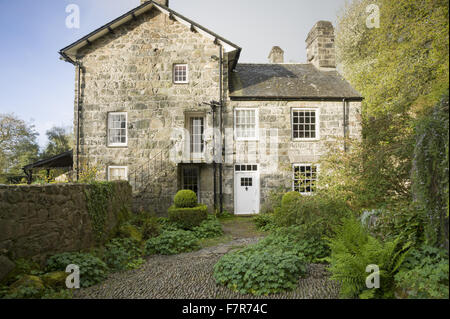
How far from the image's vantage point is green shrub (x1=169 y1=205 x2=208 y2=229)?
1002 centimetres

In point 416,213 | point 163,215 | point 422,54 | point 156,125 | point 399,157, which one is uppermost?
point 422,54

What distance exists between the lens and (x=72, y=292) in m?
4.60

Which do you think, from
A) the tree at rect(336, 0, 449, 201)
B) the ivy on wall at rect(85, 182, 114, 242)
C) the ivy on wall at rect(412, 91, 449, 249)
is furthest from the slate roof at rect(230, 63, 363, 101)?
the ivy on wall at rect(412, 91, 449, 249)

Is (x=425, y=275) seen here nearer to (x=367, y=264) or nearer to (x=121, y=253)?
(x=367, y=264)

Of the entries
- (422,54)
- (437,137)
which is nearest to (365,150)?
(437,137)

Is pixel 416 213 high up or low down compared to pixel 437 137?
down

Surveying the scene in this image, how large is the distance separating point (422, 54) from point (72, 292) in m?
15.0

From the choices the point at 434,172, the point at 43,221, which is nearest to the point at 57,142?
the point at 43,221

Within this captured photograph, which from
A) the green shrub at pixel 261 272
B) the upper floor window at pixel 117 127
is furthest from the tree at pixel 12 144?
the green shrub at pixel 261 272

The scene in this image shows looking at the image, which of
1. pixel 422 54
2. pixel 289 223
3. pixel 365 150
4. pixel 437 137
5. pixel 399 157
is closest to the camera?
pixel 437 137

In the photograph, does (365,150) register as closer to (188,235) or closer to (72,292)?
(188,235)

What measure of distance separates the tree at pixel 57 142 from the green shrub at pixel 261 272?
32151mm

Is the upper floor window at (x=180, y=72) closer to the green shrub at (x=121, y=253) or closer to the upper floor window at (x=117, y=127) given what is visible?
the upper floor window at (x=117, y=127)

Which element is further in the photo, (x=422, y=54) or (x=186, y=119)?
(x=186, y=119)
